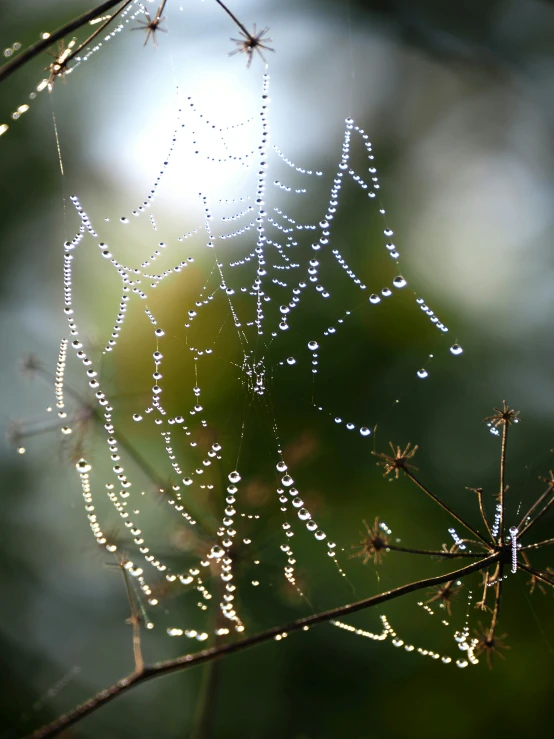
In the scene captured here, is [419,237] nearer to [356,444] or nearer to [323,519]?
[356,444]

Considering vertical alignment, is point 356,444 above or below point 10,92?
below

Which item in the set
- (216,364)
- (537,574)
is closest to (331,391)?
(216,364)

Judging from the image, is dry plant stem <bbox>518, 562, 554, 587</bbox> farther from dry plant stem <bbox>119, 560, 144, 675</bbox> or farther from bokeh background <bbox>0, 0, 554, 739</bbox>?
bokeh background <bbox>0, 0, 554, 739</bbox>

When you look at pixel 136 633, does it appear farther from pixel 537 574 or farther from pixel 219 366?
pixel 219 366

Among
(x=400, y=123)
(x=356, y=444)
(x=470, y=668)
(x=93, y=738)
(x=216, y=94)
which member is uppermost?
(x=400, y=123)

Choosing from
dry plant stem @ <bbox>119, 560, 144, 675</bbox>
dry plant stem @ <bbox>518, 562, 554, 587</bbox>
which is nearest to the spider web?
dry plant stem @ <bbox>119, 560, 144, 675</bbox>

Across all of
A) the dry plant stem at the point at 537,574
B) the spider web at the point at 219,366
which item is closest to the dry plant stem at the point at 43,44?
the spider web at the point at 219,366

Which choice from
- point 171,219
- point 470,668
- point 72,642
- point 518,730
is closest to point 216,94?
point 171,219
